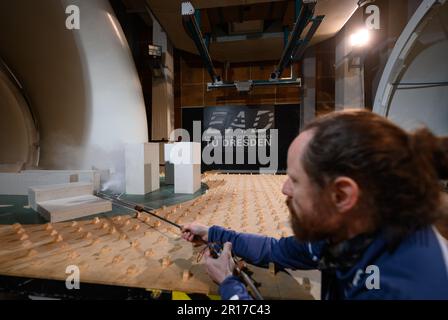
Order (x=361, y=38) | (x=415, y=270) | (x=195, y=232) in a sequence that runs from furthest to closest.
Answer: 1. (x=361, y=38)
2. (x=195, y=232)
3. (x=415, y=270)

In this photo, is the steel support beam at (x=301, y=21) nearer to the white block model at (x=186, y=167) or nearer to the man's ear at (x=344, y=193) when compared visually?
the white block model at (x=186, y=167)

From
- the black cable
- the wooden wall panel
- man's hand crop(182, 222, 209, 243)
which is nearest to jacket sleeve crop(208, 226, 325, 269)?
man's hand crop(182, 222, 209, 243)

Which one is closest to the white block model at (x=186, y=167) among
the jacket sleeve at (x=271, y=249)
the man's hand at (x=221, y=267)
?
the jacket sleeve at (x=271, y=249)

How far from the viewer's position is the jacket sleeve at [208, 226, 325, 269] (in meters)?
1.12

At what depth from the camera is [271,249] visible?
1.25m

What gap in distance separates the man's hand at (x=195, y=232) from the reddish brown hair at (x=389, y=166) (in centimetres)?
85

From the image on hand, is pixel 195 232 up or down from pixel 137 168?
Result: down

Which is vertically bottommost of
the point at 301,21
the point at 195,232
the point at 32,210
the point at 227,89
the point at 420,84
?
the point at 32,210

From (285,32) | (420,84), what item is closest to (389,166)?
(420,84)

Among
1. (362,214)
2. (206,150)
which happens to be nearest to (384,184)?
(362,214)

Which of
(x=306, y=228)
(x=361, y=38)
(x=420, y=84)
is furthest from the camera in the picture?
(x=361, y=38)

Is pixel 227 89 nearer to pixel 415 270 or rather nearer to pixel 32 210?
pixel 32 210

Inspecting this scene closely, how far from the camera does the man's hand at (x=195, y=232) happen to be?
1426mm

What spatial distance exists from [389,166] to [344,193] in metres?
0.15
